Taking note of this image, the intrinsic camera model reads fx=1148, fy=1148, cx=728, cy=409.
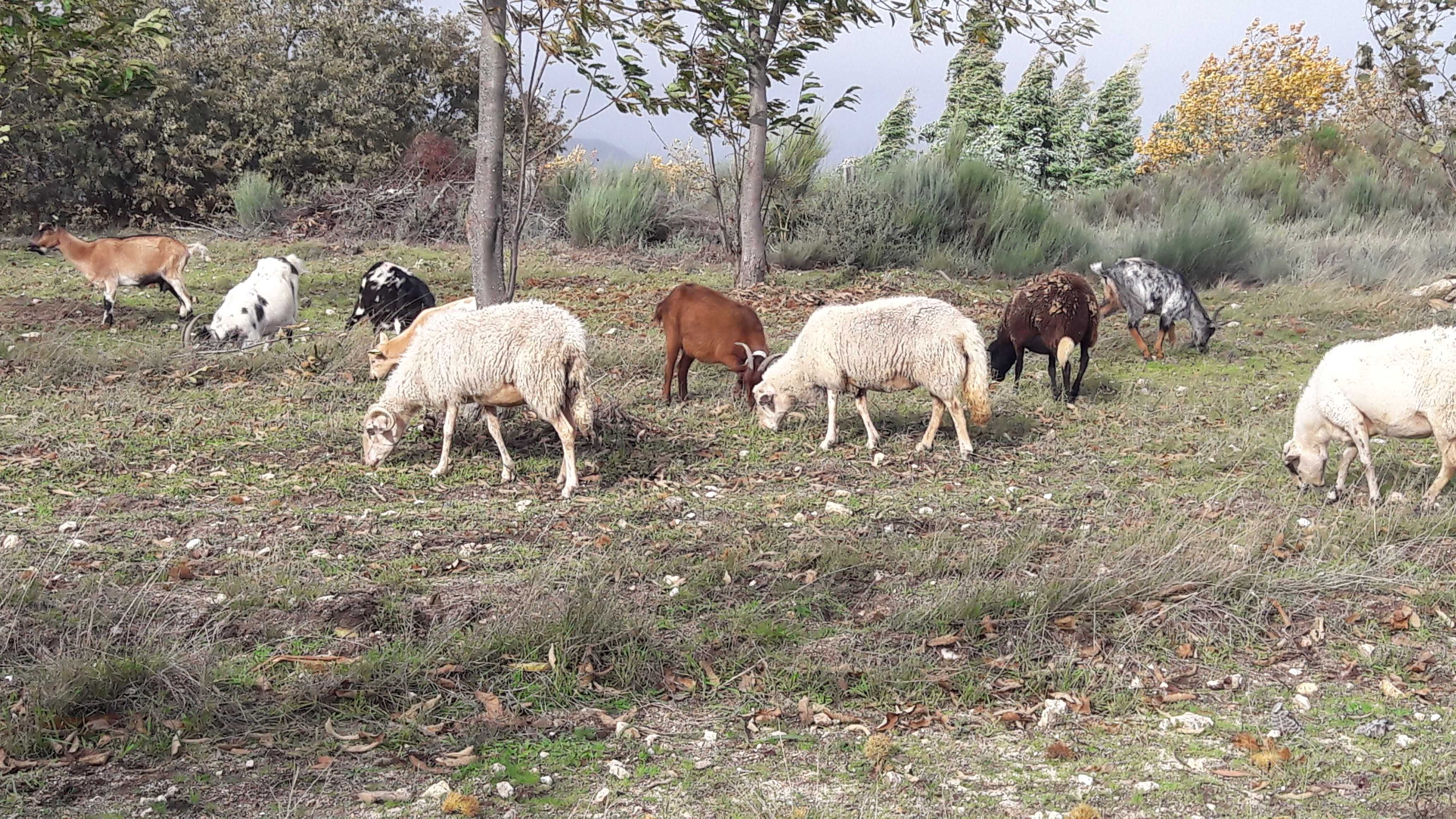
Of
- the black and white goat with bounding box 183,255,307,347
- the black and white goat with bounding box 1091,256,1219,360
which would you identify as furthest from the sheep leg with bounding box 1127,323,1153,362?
the black and white goat with bounding box 183,255,307,347

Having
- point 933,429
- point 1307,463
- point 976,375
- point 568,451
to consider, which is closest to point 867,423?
point 933,429

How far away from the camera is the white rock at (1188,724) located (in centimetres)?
446

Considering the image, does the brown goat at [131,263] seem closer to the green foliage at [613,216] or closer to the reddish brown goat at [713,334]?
the reddish brown goat at [713,334]

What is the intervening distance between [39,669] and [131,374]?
22.0 ft

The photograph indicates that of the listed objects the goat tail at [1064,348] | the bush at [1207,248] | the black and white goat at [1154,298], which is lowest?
the goat tail at [1064,348]

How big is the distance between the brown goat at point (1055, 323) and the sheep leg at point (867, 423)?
197cm

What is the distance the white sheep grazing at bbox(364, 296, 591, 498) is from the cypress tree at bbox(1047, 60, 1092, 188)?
746 inches

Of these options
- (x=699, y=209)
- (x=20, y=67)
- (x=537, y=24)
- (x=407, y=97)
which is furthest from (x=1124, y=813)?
(x=407, y=97)

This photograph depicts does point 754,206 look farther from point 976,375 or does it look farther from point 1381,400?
point 1381,400

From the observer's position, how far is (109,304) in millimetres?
13125

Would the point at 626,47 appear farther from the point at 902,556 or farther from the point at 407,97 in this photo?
the point at 407,97

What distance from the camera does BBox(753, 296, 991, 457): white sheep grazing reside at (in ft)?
28.6

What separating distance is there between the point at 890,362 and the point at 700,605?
3779mm

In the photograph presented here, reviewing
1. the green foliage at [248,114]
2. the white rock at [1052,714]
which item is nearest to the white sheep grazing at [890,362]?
the white rock at [1052,714]
